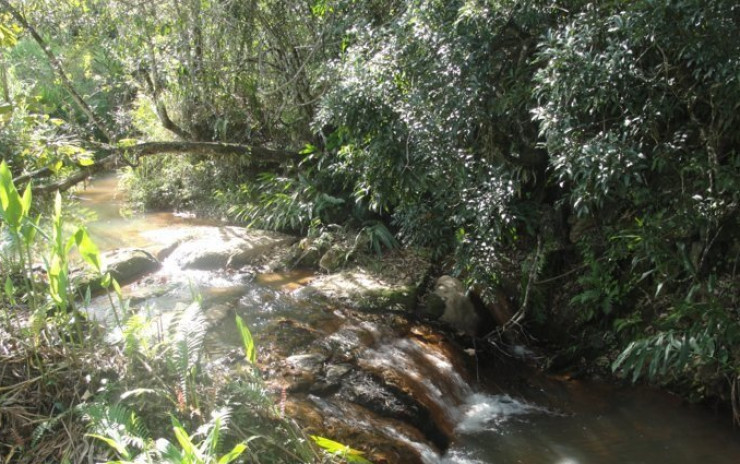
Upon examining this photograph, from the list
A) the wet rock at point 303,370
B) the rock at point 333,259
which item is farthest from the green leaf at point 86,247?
the rock at point 333,259

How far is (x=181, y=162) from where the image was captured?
10.7 metres

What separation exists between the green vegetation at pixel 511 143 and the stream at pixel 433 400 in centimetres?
43

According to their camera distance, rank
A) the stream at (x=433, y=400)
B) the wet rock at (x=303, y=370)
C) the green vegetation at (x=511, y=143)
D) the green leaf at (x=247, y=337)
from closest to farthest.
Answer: the green leaf at (x=247, y=337) < the green vegetation at (x=511, y=143) < the stream at (x=433, y=400) < the wet rock at (x=303, y=370)

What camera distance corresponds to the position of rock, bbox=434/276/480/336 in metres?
5.95

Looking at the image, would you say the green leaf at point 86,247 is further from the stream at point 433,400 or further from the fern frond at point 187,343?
the stream at point 433,400

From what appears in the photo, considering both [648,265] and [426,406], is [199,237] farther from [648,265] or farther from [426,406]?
[648,265]

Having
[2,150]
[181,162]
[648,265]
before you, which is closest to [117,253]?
[2,150]

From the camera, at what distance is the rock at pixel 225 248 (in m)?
7.42

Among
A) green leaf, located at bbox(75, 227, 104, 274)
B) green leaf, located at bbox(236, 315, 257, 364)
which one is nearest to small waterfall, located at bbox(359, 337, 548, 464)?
green leaf, located at bbox(236, 315, 257, 364)

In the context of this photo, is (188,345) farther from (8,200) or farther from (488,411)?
(488,411)

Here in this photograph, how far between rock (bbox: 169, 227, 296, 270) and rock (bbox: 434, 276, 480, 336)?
2722 millimetres

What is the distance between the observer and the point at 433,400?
472 centimetres

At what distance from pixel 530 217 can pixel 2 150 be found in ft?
17.2

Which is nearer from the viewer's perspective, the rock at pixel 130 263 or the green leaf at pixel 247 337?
the green leaf at pixel 247 337
